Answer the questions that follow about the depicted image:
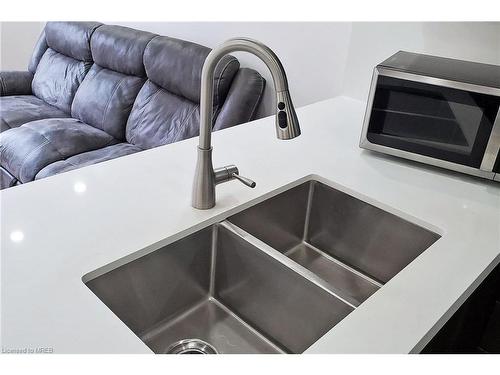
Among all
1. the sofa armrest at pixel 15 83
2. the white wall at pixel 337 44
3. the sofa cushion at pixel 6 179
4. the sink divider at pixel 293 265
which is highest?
the white wall at pixel 337 44

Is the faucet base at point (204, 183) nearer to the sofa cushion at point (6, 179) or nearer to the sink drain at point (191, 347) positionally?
the sink drain at point (191, 347)

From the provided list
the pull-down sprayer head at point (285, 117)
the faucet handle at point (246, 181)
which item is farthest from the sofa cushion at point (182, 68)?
the pull-down sprayer head at point (285, 117)

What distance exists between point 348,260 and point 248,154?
1.32 feet

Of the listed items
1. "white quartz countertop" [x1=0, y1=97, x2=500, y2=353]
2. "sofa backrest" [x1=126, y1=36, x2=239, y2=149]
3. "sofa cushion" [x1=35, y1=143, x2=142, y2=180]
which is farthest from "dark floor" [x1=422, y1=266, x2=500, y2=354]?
"sofa cushion" [x1=35, y1=143, x2=142, y2=180]

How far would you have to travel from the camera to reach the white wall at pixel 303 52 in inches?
80.0

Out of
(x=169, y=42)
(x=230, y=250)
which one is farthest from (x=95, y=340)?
(x=169, y=42)

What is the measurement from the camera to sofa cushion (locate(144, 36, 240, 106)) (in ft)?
7.75

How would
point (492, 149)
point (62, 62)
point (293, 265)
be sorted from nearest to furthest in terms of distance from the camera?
point (293, 265) < point (492, 149) < point (62, 62)

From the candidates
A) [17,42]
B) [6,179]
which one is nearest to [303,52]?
[6,179]

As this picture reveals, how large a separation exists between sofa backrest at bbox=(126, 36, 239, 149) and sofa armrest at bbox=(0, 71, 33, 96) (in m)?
1.21

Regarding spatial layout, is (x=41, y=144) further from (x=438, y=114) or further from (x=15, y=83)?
(x=438, y=114)

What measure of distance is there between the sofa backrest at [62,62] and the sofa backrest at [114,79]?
155 millimetres

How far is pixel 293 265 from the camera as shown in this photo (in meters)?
0.95

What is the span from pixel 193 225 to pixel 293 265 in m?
0.23
